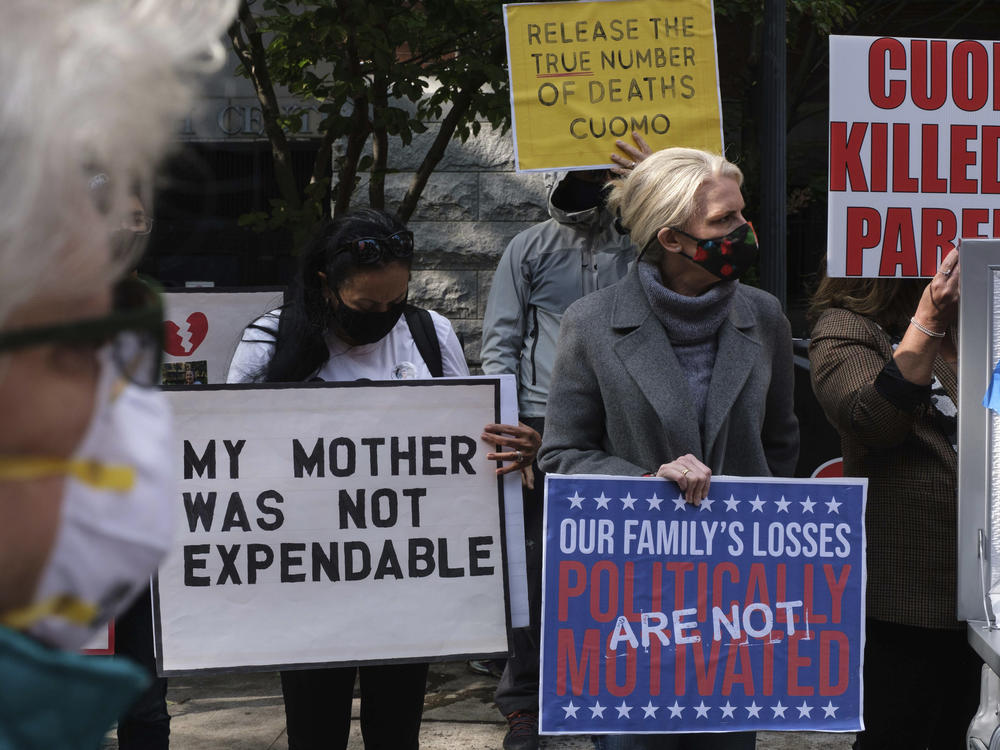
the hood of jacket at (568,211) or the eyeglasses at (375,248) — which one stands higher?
the hood of jacket at (568,211)

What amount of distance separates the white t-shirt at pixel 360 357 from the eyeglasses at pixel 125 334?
214 cm

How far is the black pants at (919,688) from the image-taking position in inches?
118

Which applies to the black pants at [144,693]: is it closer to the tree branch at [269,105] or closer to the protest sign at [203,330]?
the protest sign at [203,330]

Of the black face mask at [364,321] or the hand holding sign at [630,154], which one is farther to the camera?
the hand holding sign at [630,154]

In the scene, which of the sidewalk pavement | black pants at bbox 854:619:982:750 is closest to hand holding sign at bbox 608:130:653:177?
black pants at bbox 854:619:982:750

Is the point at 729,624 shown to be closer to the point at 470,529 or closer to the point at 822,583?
the point at 822,583

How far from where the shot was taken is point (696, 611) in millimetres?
2793

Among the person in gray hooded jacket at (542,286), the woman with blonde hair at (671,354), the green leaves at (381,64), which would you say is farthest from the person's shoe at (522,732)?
the green leaves at (381,64)

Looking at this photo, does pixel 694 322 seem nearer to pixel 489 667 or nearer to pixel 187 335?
pixel 187 335

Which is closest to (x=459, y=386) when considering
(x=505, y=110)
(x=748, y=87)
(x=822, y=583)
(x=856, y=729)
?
(x=822, y=583)

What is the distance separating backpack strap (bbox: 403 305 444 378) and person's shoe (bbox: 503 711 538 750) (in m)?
1.63

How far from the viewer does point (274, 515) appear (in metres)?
3.04

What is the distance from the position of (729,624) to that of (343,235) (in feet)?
4.38

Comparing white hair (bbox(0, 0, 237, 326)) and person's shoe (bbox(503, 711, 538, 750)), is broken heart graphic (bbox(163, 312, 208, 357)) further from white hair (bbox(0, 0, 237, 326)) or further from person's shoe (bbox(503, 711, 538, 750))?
white hair (bbox(0, 0, 237, 326))
